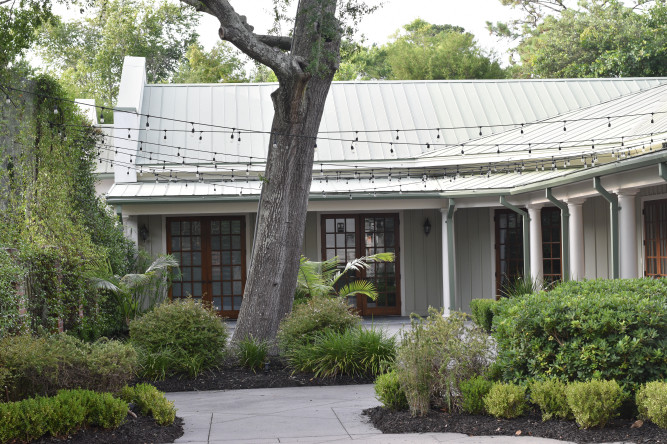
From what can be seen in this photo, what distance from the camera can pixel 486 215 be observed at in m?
17.1

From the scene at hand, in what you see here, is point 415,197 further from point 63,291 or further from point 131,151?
point 63,291

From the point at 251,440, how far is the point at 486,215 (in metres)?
11.6

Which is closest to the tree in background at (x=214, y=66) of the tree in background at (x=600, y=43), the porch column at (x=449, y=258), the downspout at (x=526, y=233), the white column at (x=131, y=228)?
the tree in background at (x=600, y=43)

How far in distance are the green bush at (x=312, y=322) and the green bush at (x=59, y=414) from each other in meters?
3.42

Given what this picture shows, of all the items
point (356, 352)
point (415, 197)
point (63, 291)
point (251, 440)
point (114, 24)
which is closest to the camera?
point (251, 440)

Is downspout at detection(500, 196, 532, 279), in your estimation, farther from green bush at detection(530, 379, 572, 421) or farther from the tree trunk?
green bush at detection(530, 379, 572, 421)

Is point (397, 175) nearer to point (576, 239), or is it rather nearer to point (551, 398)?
point (576, 239)

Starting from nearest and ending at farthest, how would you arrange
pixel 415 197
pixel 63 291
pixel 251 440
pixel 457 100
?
1. pixel 251 440
2. pixel 63 291
3. pixel 415 197
4. pixel 457 100

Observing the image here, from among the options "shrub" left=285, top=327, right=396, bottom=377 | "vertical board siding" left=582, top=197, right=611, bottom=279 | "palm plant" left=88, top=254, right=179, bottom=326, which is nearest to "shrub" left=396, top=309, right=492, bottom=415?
"shrub" left=285, top=327, right=396, bottom=377

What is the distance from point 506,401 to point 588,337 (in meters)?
0.86

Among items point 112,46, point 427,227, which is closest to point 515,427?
point 427,227

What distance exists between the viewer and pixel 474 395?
6738 millimetres

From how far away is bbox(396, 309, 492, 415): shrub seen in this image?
6848 mm

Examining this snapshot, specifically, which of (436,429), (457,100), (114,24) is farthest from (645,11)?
(436,429)
